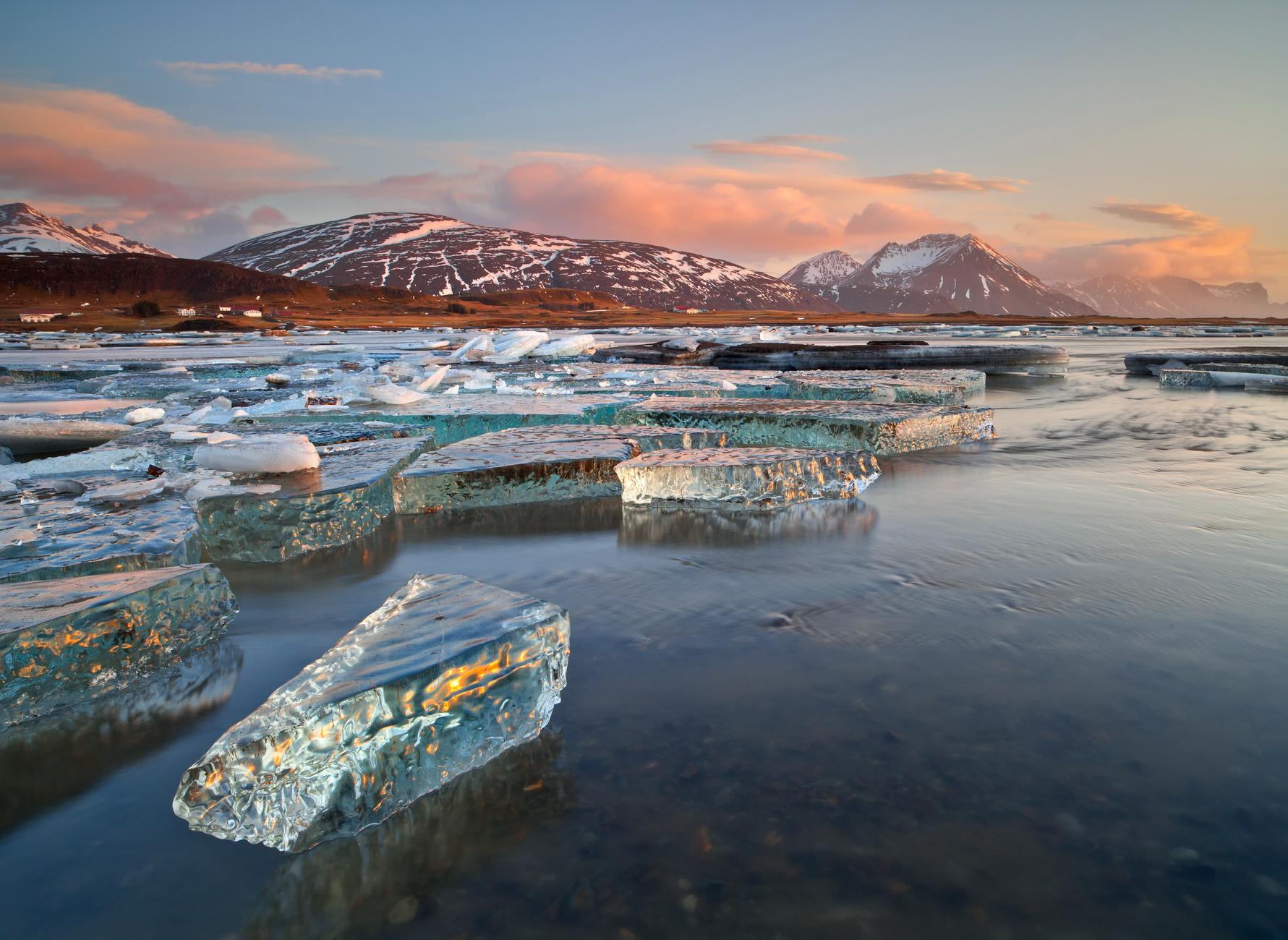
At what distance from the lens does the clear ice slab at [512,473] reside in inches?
150

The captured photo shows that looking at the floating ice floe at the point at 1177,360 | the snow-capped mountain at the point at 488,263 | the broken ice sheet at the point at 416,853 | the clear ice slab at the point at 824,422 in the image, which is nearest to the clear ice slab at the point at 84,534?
the broken ice sheet at the point at 416,853

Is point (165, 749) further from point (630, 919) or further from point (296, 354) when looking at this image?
point (296, 354)

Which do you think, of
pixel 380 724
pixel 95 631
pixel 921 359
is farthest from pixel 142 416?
pixel 921 359

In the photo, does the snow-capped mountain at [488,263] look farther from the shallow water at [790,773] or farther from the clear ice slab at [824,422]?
the shallow water at [790,773]

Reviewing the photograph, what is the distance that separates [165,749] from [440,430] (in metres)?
4.17

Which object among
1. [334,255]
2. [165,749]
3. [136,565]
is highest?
[334,255]

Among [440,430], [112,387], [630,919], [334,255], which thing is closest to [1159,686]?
[630,919]

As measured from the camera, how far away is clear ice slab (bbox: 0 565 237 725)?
186cm

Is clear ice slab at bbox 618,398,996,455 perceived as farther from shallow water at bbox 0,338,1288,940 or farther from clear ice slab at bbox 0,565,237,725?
clear ice slab at bbox 0,565,237,725

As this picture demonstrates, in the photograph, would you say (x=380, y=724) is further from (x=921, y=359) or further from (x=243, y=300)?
(x=243, y=300)

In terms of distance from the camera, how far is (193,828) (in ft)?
4.59

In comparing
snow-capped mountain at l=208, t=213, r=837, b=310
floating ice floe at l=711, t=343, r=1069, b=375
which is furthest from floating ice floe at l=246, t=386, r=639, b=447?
snow-capped mountain at l=208, t=213, r=837, b=310

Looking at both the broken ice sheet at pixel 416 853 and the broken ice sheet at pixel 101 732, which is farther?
the broken ice sheet at pixel 101 732

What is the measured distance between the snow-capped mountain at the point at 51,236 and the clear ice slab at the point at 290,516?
485ft
